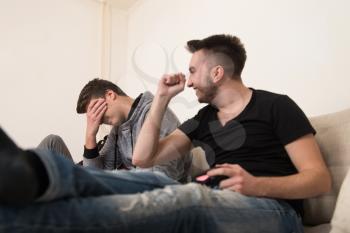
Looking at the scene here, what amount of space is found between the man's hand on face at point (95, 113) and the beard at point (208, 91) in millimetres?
579

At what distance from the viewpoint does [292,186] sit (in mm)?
998

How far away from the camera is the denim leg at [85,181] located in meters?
0.57

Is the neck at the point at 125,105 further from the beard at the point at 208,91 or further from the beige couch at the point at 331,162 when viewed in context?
the beige couch at the point at 331,162

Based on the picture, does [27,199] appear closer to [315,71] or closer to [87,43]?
[315,71]

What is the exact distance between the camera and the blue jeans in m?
0.58

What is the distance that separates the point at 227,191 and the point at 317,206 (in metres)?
0.40

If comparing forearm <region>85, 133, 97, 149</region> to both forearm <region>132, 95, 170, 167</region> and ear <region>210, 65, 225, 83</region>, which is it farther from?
ear <region>210, 65, 225, 83</region>

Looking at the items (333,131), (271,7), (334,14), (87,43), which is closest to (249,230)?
(333,131)

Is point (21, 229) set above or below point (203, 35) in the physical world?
below

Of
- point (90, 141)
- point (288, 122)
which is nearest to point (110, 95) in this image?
point (90, 141)

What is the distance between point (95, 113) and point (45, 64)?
4.28 feet

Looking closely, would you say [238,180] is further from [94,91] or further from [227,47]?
[94,91]

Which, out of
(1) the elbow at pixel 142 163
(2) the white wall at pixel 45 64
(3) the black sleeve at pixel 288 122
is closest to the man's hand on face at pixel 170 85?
(1) the elbow at pixel 142 163

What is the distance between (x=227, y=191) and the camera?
950 mm
